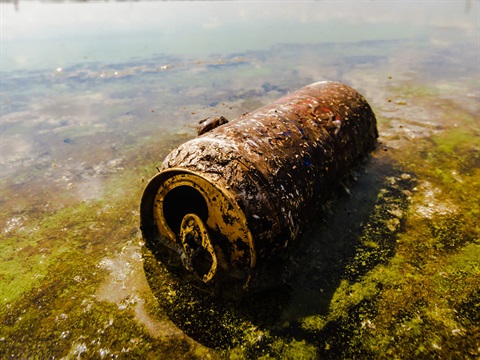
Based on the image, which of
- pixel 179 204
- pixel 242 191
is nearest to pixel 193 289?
pixel 179 204

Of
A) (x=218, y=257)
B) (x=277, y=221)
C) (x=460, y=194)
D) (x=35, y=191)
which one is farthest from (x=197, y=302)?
(x=460, y=194)

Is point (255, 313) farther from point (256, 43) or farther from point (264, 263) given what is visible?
point (256, 43)

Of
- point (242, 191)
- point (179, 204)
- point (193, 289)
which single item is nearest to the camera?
point (242, 191)

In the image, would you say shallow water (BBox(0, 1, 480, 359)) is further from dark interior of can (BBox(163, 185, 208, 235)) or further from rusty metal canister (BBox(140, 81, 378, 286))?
dark interior of can (BBox(163, 185, 208, 235))

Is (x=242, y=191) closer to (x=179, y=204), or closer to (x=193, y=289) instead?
(x=179, y=204)

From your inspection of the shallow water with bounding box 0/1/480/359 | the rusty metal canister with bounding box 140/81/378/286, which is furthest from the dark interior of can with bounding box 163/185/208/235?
the shallow water with bounding box 0/1/480/359
